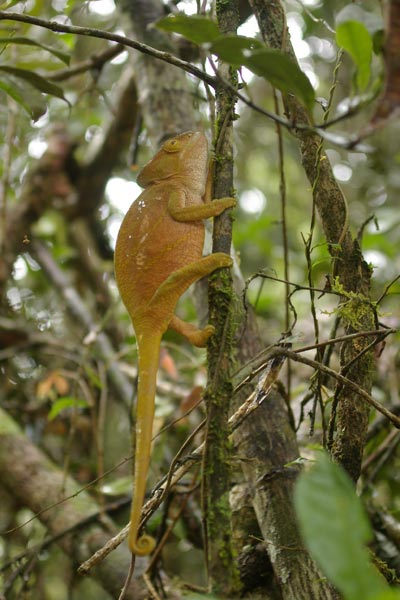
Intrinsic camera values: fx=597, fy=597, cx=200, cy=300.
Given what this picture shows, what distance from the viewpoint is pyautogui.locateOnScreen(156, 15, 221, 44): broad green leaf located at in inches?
40.5

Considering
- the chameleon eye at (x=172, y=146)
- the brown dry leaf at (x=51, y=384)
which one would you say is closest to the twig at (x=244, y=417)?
the chameleon eye at (x=172, y=146)

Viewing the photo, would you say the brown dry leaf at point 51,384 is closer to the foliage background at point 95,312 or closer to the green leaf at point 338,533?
the foliage background at point 95,312

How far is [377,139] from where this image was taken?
204 inches

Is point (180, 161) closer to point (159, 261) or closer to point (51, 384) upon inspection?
point (159, 261)

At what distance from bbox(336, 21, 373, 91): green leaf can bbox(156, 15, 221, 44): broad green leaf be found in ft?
0.71

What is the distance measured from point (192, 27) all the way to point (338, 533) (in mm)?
841

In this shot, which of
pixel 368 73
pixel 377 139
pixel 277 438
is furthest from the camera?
pixel 377 139

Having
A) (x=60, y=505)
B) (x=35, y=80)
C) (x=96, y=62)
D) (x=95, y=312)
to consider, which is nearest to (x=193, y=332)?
(x=35, y=80)

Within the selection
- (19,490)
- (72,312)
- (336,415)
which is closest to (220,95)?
(336,415)

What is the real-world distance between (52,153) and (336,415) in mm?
3560

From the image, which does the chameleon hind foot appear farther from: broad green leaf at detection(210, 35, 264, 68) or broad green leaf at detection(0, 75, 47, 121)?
broad green leaf at detection(0, 75, 47, 121)

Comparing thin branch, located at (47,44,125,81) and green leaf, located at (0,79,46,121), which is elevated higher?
thin branch, located at (47,44,125,81)

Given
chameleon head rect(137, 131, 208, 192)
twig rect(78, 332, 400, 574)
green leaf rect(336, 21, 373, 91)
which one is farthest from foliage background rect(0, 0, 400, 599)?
green leaf rect(336, 21, 373, 91)

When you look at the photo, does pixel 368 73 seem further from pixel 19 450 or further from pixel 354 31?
pixel 19 450
